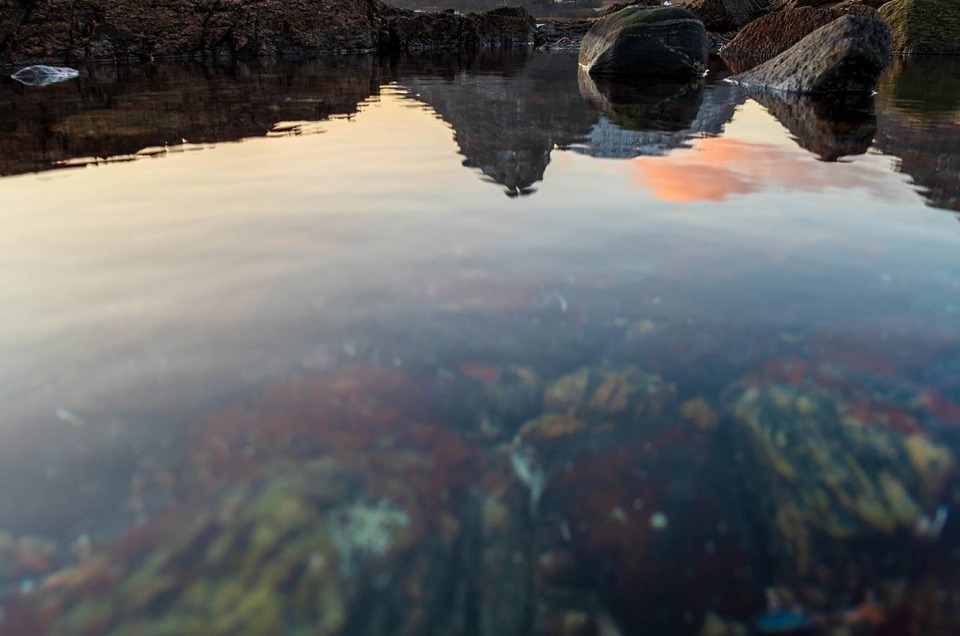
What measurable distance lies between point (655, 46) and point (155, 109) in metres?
8.93

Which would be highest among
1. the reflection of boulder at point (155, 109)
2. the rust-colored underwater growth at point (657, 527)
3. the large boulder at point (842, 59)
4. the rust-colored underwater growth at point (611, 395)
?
the large boulder at point (842, 59)

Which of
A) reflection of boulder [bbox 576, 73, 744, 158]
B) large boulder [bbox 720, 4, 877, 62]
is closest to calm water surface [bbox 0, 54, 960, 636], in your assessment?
reflection of boulder [bbox 576, 73, 744, 158]

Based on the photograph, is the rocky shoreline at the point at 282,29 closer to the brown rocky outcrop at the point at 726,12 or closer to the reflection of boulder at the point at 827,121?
the brown rocky outcrop at the point at 726,12

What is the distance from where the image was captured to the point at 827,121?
20.5 ft

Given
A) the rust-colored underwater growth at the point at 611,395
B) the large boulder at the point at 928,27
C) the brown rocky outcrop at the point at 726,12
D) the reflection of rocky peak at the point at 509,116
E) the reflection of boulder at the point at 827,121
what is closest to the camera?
the rust-colored underwater growth at the point at 611,395

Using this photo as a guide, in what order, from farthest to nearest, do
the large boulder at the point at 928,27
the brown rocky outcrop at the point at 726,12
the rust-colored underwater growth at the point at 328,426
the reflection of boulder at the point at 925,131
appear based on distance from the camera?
the brown rocky outcrop at the point at 726,12 < the large boulder at the point at 928,27 < the reflection of boulder at the point at 925,131 < the rust-colored underwater growth at the point at 328,426

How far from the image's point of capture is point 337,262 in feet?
8.52

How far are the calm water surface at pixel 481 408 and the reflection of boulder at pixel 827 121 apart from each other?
4.59 feet

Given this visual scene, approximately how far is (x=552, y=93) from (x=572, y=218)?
6291 millimetres

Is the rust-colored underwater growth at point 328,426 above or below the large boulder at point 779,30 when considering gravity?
below

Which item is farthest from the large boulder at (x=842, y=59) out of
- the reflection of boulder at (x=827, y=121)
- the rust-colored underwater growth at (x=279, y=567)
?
the rust-colored underwater growth at (x=279, y=567)

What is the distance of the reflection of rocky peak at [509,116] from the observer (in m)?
4.34

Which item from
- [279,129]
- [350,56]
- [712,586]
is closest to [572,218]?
[712,586]

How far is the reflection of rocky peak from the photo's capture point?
4.34 meters
